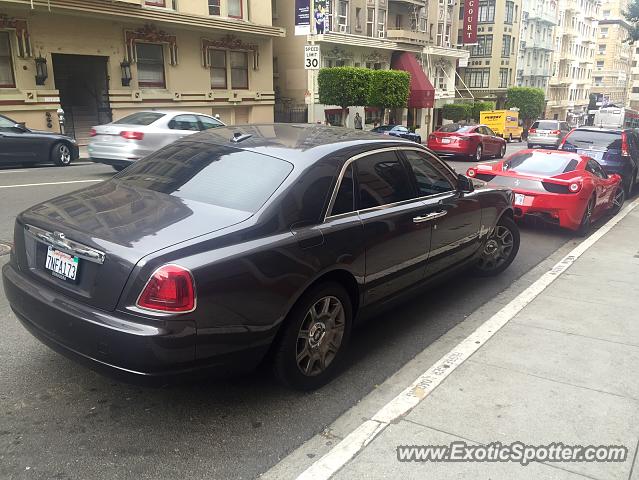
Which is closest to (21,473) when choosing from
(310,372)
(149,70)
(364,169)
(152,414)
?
(152,414)

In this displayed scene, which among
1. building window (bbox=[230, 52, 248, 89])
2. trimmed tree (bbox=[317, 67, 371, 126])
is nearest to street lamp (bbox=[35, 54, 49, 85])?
building window (bbox=[230, 52, 248, 89])

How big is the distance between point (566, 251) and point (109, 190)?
21.1ft

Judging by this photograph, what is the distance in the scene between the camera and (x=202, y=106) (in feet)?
82.1

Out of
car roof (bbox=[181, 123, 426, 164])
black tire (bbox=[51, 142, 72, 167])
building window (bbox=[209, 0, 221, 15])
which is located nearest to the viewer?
car roof (bbox=[181, 123, 426, 164])

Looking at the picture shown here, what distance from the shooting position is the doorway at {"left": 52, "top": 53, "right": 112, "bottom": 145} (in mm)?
21391

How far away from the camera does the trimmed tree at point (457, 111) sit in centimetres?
4528

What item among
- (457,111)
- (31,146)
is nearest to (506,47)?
(457,111)

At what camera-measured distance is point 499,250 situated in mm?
6398

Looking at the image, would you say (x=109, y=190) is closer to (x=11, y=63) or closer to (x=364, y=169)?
(x=364, y=169)

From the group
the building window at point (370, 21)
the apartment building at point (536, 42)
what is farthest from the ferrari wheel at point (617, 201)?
the apartment building at point (536, 42)

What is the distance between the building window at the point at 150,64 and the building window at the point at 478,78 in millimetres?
43220

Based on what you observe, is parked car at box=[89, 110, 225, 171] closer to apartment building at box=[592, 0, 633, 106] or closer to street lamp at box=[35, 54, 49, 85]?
street lamp at box=[35, 54, 49, 85]

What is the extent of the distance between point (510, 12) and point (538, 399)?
205 feet

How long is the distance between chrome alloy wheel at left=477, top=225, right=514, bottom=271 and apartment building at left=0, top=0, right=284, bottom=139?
17.5m
